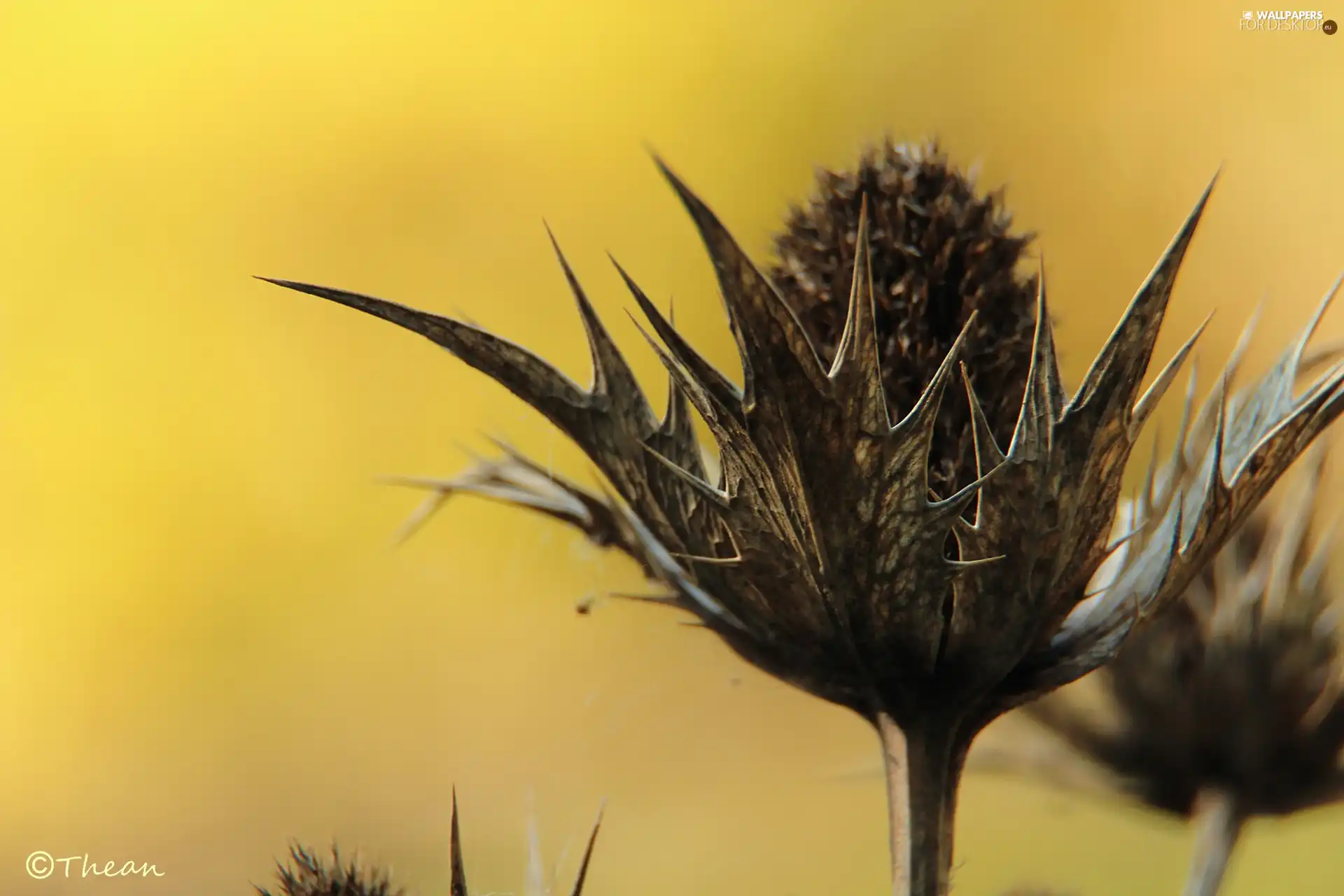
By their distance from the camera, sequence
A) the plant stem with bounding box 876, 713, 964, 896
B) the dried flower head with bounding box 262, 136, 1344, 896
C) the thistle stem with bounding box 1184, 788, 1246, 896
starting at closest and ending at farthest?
the dried flower head with bounding box 262, 136, 1344, 896
the plant stem with bounding box 876, 713, 964, 896
the thistle stem with bounding box 1184, 788, 1246, 896

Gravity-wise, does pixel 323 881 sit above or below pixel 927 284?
below

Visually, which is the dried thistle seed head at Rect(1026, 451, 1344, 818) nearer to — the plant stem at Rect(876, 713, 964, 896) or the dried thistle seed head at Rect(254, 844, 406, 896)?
the plant stem at Rect(876, 713, 964, 896)

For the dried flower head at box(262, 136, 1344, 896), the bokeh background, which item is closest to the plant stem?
the dried flower head at box(262, 136, 1344, 896)

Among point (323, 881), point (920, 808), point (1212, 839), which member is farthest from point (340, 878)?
point (1212, 839)

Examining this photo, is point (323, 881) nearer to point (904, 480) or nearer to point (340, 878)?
point (340, 878)

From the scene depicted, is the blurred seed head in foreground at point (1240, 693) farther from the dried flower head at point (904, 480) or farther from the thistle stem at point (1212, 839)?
the dried flower head at point (904, 480)

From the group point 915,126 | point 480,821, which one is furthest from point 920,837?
point 915,126

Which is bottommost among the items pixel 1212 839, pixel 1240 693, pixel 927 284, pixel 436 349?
pixel 1212 839
